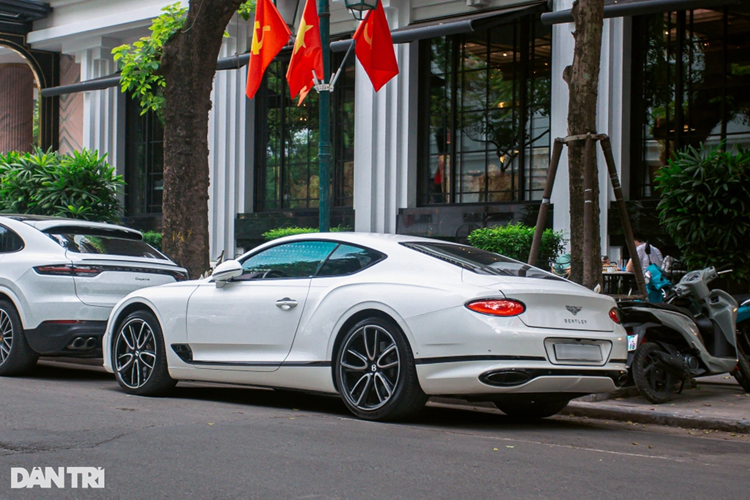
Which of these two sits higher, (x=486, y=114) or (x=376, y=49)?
(x=376, y=49)

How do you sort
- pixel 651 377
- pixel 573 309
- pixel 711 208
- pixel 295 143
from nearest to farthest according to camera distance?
pixel 573 309
pixel 651 377
pixel 711 208
pixel 295 143

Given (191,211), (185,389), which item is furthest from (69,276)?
(191,211)

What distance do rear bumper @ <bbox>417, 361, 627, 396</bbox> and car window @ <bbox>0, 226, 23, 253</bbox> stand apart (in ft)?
17.4

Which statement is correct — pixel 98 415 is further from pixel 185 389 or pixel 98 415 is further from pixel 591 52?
pixel 591 52

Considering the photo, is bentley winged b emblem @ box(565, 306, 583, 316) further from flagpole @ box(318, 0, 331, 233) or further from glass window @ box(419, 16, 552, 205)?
glass window @ box(419, 16, 552, 205)

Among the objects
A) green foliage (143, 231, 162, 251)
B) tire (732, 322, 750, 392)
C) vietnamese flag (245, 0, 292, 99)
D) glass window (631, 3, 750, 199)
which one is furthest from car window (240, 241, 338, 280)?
green foliage (143, 231, 162, 251)

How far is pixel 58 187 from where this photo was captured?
20750 mm

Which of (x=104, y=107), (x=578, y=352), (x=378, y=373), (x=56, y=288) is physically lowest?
(x=378, y=373)

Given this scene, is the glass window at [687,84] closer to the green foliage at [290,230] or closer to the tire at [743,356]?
the green foliage at [290,230]

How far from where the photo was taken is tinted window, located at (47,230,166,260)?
9.43m

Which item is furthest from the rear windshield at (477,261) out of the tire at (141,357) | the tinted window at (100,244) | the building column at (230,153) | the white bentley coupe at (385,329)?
the building column at (230,153)

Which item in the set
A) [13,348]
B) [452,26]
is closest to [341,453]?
[13,348]

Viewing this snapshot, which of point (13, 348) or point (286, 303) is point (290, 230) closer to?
point (13, 348)

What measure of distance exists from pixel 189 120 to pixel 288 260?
5.99m
